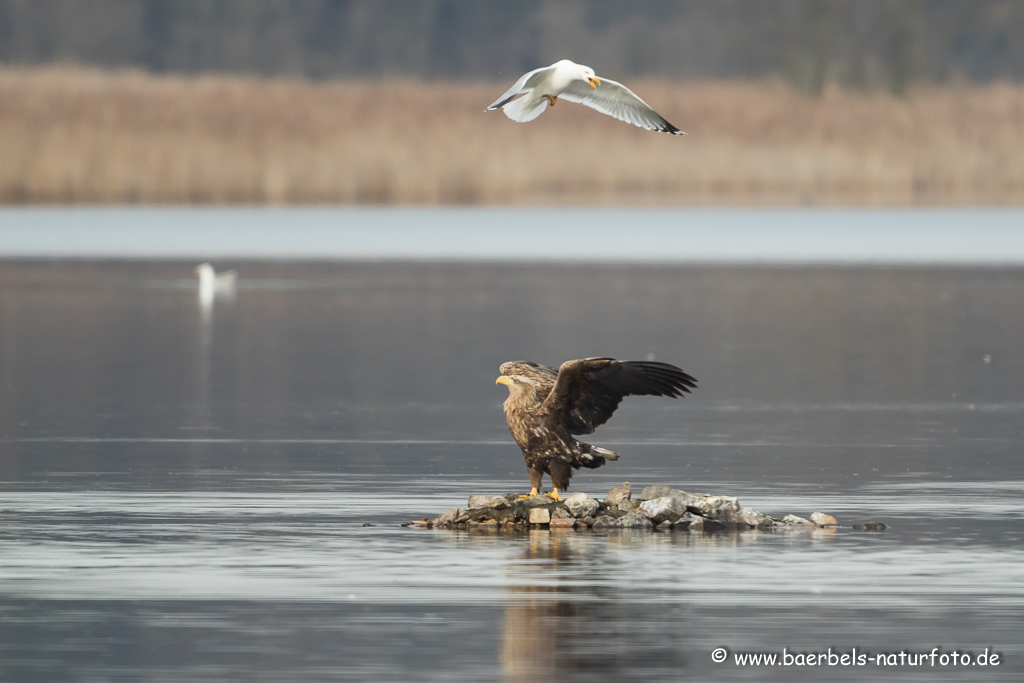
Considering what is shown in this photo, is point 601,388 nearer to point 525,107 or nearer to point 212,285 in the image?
point 525,107

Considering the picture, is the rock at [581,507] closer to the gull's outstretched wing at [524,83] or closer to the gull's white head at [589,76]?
the gull's outstretched wing at [524,83]

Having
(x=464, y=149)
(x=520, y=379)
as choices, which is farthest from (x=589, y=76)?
(x=464, y=149)

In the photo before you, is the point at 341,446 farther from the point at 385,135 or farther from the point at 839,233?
the point at 385,135

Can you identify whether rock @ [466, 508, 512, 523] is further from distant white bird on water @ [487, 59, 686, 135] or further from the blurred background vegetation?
the blurred background vegetation

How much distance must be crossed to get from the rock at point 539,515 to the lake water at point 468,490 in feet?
0.40

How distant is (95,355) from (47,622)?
30.2 feet

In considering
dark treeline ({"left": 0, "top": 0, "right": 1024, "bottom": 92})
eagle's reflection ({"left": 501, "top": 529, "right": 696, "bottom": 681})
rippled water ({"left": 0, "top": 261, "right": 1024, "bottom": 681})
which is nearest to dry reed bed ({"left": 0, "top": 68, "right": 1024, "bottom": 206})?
rippled water ({"left": 0, "top": 261, "right": 1024, "bottom": 681})

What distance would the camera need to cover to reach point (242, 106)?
115 ft

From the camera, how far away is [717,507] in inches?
321

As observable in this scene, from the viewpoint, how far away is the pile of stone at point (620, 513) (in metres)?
8.13

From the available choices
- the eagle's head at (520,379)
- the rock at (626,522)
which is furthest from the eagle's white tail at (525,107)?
the rock at (626,522)

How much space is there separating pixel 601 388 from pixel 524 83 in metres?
1.72

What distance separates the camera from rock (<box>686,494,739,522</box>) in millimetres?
8133

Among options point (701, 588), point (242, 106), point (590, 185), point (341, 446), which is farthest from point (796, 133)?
point (701, 588)
